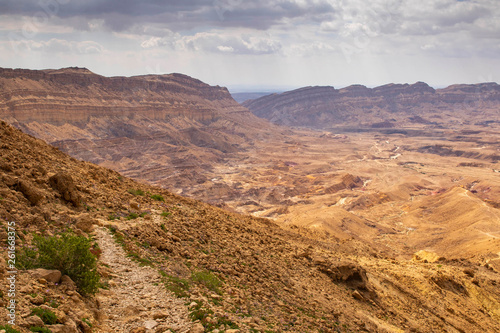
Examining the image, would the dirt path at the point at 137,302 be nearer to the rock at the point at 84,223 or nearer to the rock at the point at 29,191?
the rock at the point at 84,223

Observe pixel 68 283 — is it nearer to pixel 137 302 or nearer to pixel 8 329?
pixel 137 302

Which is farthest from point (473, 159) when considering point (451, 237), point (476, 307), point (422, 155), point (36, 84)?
point (36, 84)

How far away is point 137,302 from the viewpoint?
889cm

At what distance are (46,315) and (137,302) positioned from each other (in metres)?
2.32

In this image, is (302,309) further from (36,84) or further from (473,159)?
(473,159)

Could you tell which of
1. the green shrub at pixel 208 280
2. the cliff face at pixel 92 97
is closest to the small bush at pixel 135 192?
the green shrub at pixel 208 280

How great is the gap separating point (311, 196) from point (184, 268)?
61.6 m

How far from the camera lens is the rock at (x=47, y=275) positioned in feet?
25.8

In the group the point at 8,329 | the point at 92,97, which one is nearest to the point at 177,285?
the point at 8,329

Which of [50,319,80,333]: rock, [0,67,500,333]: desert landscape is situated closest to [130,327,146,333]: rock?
[0,67,500,333]: desert landscape

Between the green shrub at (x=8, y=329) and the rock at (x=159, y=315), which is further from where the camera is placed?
the rock at (x=159, y=315)

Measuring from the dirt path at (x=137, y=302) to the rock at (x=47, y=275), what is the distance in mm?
1045

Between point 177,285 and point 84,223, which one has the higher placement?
point 84,223

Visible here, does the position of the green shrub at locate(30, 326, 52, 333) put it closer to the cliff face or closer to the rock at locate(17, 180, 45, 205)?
the rock at locate(17, 180, 45, 205)
